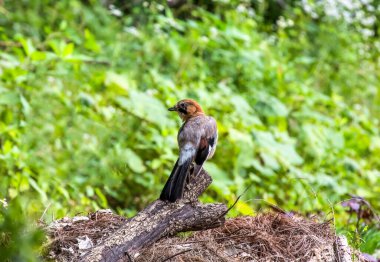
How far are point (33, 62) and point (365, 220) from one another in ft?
13.1

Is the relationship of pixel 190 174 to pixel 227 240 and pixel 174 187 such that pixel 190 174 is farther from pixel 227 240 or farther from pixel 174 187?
pixel 227 240

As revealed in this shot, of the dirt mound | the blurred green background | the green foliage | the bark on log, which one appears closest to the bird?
the bark on log

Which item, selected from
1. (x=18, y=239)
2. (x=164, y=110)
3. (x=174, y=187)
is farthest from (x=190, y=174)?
(x=164, y=110)

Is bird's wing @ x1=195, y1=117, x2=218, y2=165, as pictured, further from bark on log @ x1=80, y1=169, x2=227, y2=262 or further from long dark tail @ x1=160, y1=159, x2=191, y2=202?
bark on log @ x1=80, y1=169, x2=227, y2=262

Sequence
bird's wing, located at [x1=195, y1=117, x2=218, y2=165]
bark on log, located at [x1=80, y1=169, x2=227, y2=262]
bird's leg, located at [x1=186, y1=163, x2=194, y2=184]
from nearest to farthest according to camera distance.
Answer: bark on log, located at [x1=80, y1=169, x2=227, y2=262] < bird's leg, located at [x1=186, y1=163, x2=194, y2=184] < bird's wing, located at [x1=195, y1=117, x2=218, y2=165]

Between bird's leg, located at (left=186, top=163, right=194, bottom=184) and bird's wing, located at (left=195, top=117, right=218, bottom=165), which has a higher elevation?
bird's leg, located at (left=186, top=163, right=194, bottom=184)

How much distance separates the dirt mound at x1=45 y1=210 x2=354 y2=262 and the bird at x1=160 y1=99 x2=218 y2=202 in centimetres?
40

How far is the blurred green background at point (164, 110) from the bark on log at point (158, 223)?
141 cm

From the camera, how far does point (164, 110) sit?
8.58m

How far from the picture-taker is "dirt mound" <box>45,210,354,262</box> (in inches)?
169

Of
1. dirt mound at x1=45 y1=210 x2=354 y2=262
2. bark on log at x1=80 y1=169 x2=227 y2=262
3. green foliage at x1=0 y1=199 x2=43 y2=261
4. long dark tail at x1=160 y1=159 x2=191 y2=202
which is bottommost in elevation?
dirt mound at x1=45 y1=210 x2=354 y2=262

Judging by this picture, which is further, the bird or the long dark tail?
the bird

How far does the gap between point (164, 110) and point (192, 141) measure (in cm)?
343

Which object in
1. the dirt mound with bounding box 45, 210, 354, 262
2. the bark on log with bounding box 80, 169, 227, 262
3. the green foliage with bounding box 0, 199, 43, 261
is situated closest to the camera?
the green foliage with bounding box 0, 199, 43, 261
